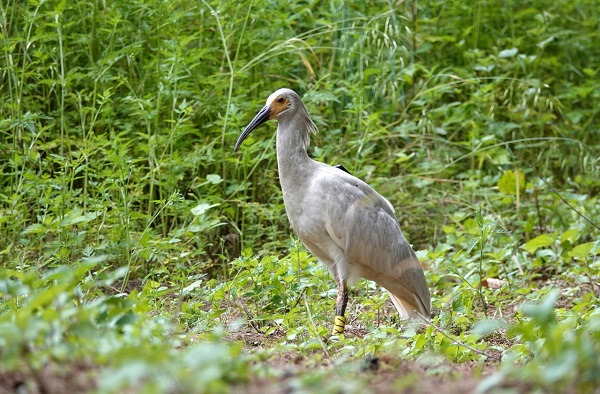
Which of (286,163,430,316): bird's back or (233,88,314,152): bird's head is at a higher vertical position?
(233,88,314,152): bird's head

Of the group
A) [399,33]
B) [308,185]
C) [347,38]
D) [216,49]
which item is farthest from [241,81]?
[308,185]

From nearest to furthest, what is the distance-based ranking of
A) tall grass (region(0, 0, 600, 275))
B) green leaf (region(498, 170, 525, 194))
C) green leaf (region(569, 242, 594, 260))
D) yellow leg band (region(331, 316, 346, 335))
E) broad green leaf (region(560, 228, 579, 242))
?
yellow leg band (region(331, 316, 346, 335)) < green leaf (region(569, 242, 594, 260)) < tall grass (region(0, 0, 600, 275)) < broad green leaf (region(560, 228, 579, 242)) < green leaf (region(498, 170, 525, 194))

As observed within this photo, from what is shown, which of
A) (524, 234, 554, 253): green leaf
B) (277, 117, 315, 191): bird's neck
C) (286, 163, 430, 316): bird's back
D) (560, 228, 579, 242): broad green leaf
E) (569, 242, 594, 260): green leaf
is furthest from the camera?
(560, 228, 579, 242): broad green leaf

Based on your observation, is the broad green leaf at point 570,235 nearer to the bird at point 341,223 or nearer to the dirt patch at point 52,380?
the bird at point 341,223

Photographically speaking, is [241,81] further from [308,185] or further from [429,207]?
[308,185]

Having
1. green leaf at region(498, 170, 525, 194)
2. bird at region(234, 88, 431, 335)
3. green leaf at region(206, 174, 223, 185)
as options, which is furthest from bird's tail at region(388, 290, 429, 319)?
green leaf at region(498, 170, 525, 194)

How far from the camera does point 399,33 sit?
9.62 meters

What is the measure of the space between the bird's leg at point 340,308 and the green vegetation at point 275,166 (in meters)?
0.10

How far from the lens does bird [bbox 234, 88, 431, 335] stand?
6.25m

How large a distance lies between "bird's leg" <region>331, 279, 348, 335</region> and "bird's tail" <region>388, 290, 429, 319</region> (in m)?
0.53

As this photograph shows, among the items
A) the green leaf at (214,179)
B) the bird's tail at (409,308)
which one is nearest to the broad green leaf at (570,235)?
the bird's tail at (409,308)

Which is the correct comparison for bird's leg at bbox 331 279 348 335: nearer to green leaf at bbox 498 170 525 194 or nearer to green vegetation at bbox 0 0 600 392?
green vegetation at bbox 0 0 600 392

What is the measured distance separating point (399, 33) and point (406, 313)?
3.91m

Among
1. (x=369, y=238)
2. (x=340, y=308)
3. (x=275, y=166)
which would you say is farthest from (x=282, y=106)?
(x=275, y=166)
